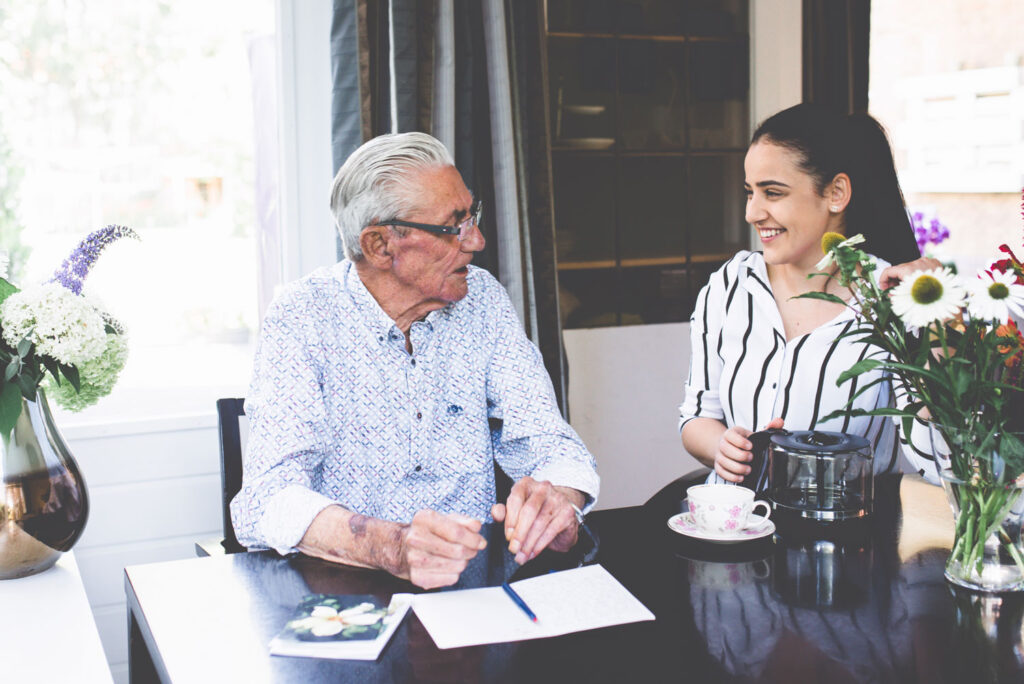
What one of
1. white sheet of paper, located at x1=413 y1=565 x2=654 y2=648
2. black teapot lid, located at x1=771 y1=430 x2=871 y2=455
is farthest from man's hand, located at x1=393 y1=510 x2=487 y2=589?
black teapot lid, located at x1=771 y1=430 x2=871 y2=455

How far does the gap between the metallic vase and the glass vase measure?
1.25 m

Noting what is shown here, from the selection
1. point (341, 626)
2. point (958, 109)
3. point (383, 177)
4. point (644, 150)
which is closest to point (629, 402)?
point (644, 150)

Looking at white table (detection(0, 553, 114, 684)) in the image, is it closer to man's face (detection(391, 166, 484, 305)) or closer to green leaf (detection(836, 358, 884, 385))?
man's face (detection(391, 166, 484, 305))

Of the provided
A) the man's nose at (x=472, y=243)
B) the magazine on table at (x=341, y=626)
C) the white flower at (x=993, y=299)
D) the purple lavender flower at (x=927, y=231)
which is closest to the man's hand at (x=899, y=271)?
the white flower at (x=993, y=299)

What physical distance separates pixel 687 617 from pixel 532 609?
0.19 metres

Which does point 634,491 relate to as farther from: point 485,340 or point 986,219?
point 986,219

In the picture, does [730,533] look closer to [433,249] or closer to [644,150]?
[433,249]

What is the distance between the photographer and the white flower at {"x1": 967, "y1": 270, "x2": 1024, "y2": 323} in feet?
3.92

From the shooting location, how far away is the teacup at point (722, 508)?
1.45 metres

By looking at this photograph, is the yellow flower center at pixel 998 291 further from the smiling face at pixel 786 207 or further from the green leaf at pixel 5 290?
the green leaf at pixel 5 290

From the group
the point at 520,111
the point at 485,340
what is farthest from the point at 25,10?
the point at 485,340

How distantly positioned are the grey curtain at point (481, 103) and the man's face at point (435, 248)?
72cm

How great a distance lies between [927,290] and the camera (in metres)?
1.19

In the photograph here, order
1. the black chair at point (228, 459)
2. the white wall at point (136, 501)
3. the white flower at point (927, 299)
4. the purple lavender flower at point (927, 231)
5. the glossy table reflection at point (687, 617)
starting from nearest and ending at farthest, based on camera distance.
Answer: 1. the glossy table reflection at point (687, 617)
2. the white flower at point (927, 299)
3. the black chair at point (228, 459)
4. the white wall at point (136, 501)
5. the purple lavender flower at point (927, 231)
